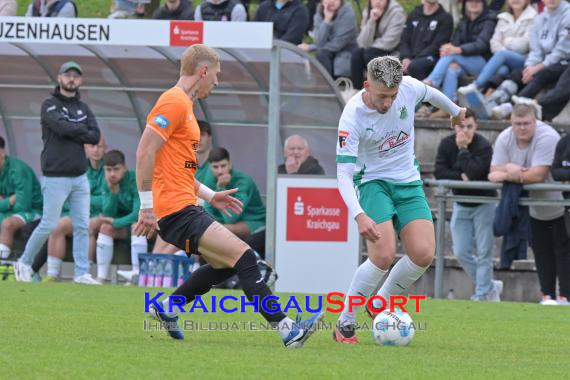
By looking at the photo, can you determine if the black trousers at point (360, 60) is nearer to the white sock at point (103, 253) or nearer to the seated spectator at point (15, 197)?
the white sock at point (103, 253)

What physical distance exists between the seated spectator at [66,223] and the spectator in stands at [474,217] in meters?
4.76

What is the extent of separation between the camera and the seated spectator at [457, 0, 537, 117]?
17.3m

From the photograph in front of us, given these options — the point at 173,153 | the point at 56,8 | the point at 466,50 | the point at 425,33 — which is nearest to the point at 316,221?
the point at 466,50

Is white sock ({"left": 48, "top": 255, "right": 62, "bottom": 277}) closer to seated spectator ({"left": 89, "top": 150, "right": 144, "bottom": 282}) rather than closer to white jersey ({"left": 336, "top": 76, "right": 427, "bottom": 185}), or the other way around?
seated spectator ({"left": 89, "top": 150, "right": 144, "bottom": 282})

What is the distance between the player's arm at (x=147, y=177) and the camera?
8336mm

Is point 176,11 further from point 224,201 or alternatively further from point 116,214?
point 224,201

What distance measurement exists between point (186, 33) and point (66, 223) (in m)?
3.29

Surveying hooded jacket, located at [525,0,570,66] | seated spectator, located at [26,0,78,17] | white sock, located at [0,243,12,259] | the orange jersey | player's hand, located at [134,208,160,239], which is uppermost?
seated spectator, located at [26,0,78,17]

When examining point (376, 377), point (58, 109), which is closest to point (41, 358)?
point (376, 377)

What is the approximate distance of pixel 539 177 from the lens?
14.6 metres

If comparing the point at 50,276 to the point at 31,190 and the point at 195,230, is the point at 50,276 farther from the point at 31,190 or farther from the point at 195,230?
the point at 195,230

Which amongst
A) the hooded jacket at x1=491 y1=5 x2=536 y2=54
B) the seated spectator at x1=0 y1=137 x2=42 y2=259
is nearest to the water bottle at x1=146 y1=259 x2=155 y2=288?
the seated spectator at x1=0 y1=137 x2=42 y2=259

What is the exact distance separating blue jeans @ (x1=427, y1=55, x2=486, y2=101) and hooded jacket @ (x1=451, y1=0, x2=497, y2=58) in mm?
96

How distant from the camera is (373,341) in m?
9.41
